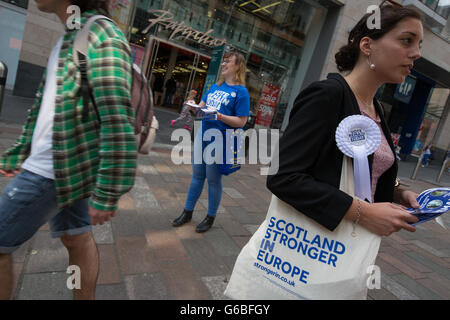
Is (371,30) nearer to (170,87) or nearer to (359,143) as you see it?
(359,143)

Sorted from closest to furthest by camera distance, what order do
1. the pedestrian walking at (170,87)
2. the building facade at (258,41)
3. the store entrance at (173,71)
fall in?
the building facade at (258,41), the store entrance at (173,71), the pedestrian walking at (170,87)

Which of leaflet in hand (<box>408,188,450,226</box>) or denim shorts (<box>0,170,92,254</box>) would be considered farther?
denim shorts (<box>0,170,92,254</box>)

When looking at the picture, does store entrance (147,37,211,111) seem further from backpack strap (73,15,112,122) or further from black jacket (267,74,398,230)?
black jacket (267,74,398,230)

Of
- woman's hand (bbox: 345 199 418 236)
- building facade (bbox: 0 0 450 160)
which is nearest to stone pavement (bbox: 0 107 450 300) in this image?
woman's hand (bbox: 345 199 418 236)

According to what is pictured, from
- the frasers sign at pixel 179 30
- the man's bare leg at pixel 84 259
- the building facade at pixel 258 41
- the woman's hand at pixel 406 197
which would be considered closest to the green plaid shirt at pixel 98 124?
the man's bare leg at pixel 84 259

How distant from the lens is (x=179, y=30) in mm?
11016

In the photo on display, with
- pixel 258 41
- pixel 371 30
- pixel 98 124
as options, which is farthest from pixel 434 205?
pixel 258 41

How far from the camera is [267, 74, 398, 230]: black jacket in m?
1.04

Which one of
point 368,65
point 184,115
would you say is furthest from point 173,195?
point 368,65

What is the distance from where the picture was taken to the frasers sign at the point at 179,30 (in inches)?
410

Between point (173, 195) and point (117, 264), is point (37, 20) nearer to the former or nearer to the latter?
point (173, 195)

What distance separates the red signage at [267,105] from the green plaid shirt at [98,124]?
1133 centimetres

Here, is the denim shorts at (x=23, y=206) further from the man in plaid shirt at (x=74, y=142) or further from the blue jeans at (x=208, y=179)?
the blue jeans at (x=208, y=179)

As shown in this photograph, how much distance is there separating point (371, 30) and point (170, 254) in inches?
85.4
